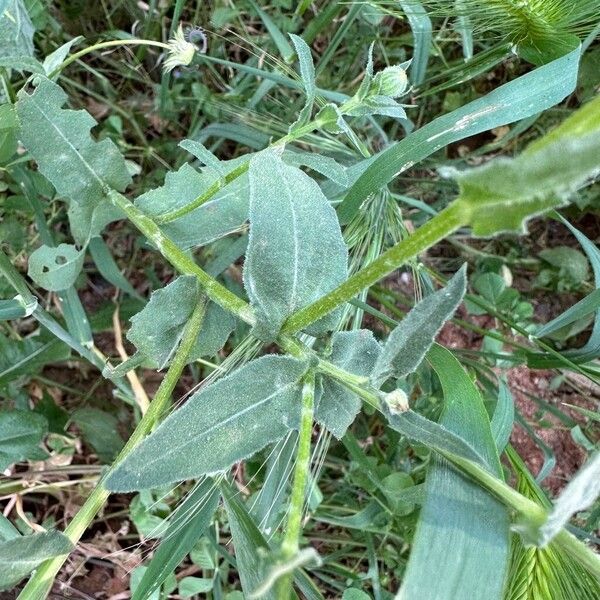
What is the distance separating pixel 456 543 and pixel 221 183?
420 millimetres

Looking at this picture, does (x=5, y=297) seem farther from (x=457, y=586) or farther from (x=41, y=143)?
(x=457, y=586)

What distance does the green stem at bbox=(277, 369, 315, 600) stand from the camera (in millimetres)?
451

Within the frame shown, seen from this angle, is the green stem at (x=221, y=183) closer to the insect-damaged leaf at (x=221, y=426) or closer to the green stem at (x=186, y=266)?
the green stem at (x=186, y=266)

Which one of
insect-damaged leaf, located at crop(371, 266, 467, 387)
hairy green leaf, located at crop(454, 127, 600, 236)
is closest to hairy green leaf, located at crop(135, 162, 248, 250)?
insect-damaged leaf, located at crop(371, 266, 467, 387)

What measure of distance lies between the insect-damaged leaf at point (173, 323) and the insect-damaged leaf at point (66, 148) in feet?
0.68

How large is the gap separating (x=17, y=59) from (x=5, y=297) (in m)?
0.38

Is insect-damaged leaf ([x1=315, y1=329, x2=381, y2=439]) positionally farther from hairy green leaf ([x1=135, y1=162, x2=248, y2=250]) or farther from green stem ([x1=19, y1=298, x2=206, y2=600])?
hairy green leaf ([x1=135, y1=162, x2=248, y2=250])

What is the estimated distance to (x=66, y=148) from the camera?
0.87 meters

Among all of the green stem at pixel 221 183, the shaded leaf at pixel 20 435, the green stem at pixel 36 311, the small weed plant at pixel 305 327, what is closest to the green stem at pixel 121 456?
the small weed plant at pixel 305 327

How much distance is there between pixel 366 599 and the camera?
0.99 metres

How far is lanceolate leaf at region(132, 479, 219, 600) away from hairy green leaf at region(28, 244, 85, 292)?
34 centimetres

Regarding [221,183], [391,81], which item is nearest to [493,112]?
[391,81]

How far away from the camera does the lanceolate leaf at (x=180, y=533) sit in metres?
0.80

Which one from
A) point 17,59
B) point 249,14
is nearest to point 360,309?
point 17,59
